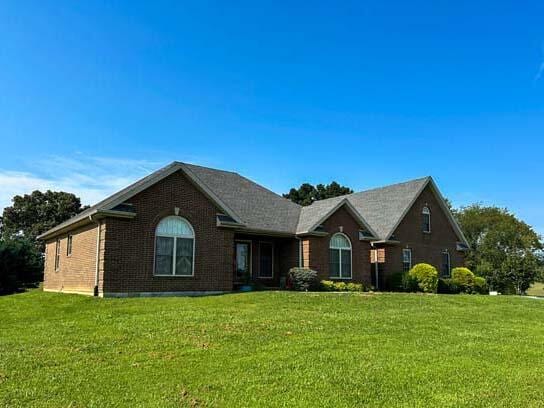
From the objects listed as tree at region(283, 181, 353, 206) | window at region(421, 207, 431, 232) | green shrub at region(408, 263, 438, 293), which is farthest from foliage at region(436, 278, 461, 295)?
tree at region(283, 181, 353, 206)

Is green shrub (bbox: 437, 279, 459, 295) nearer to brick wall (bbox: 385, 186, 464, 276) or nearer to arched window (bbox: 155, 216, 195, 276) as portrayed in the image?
brick wall (bbox: 385, 186, 464, 276)

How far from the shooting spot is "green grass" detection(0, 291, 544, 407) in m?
6.95

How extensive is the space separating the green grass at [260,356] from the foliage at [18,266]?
17994 millimetres

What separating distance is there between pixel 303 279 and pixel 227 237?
4509 mm

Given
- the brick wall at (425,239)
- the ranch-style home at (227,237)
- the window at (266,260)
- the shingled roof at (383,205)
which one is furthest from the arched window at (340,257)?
the brick wall at (425,239)

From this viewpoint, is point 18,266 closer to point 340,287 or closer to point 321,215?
point 321,215

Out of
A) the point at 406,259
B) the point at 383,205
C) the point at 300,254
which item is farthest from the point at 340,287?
the point at 383,205

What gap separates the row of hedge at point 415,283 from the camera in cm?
2289

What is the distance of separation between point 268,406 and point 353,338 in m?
4.61

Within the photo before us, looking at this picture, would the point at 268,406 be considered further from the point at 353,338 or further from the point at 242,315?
the point at 242,315

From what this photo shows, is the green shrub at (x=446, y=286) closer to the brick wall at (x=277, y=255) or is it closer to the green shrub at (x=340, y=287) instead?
the green shrub at (x=340, y=287)

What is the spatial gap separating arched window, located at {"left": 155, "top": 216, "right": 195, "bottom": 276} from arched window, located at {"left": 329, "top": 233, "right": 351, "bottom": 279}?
809cm

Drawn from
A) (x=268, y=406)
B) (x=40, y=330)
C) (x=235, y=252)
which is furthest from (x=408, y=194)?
(x=268, y=406)

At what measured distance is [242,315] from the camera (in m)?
13.4
